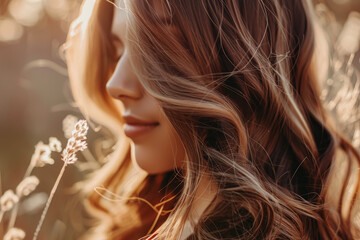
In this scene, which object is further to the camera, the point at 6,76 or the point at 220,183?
the point at 6,76

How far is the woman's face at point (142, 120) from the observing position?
759 millimetres

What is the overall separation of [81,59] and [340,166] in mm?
529

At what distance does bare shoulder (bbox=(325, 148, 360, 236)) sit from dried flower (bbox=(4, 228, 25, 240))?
0.51m

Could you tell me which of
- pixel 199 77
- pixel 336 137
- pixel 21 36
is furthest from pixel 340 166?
pixel 21 36

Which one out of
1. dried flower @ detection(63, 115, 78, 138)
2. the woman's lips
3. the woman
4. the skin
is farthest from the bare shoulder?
dried flower @ detection(63, 115, 78, 138)

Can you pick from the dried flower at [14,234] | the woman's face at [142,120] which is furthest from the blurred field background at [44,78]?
the woman's face at [142,120]

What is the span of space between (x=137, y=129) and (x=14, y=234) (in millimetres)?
271

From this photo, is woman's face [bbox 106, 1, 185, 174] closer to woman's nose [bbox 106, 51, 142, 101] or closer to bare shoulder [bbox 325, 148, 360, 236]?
woman's nose [bbox 106, 51, 142, 101]

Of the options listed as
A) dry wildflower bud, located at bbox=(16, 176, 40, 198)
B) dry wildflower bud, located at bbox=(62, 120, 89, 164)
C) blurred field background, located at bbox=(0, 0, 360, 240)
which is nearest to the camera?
dry wildflower bud, located at bbox=(62, 120, 89, 164)

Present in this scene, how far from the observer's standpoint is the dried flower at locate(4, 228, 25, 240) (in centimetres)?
78

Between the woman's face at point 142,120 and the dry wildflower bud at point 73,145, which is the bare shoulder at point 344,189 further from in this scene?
the dry wildflower bud at point 73,145

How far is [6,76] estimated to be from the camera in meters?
0.97

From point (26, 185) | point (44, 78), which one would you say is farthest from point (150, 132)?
point (44, 78)

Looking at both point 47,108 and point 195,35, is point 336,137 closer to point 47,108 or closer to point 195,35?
point 195,35
